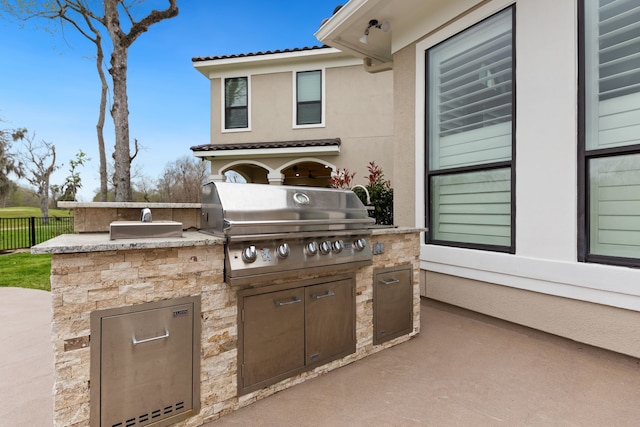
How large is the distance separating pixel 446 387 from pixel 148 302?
220cm

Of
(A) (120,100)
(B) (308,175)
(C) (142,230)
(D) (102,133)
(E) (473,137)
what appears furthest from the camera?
(B) (308,175)

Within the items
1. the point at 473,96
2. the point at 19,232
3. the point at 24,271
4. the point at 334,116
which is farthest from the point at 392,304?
the point at 19,232

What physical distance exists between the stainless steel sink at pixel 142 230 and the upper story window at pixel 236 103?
8.28 meters

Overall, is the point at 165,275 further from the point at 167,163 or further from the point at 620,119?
the point at 167,163

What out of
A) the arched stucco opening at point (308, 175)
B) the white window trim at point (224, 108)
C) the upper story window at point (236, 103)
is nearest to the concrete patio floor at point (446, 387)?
the white window trim at point (224, 108)

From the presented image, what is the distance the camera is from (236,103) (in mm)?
9789

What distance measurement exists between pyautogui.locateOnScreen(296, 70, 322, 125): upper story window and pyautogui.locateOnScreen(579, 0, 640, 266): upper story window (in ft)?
23.2

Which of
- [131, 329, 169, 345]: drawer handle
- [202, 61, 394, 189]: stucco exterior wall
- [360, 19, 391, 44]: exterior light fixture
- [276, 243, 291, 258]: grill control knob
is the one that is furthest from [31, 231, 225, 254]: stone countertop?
[202, 61, 394, 189]: stucco exterior wall

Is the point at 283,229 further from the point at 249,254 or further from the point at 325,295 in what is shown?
the point at 325,295

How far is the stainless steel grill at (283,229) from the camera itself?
2.07 meters

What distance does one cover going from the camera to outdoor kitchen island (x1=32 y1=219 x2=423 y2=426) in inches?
63.3

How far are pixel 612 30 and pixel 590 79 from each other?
414 millimetres

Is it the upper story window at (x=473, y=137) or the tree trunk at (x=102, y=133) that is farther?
the tree trunk at (x=102, y=133)

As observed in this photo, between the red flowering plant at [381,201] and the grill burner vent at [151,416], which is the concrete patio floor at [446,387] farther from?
the red flowering plant at [381,201]
